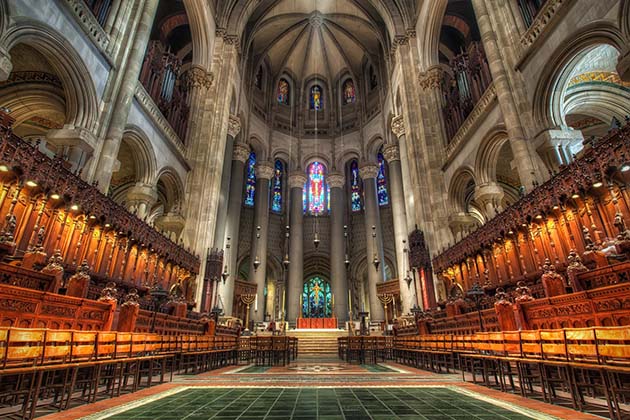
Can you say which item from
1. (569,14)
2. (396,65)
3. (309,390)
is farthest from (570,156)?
(396,65)

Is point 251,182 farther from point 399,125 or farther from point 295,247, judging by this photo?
point 399,125

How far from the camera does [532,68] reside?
29.7 feet

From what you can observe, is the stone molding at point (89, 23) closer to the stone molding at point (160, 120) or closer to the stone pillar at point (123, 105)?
the stone pillar at point (123, 105)

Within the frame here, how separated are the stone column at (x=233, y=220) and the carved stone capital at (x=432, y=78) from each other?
1195cm

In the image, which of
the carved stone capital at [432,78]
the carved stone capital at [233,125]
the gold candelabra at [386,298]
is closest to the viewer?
the carved stone capital at [432,78]

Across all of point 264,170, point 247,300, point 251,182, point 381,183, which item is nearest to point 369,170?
point 381,183

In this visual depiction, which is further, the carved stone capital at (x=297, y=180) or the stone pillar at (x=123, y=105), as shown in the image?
the carved stone capital at (x=297, y=180)

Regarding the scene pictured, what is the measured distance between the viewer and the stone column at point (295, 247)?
68.7ft

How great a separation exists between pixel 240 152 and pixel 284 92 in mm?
9606

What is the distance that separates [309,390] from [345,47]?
28604 mm

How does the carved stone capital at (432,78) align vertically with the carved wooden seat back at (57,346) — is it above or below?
above

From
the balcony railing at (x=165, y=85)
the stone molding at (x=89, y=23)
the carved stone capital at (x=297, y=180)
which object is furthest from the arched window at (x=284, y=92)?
the stone molding at (x=89, y=23)

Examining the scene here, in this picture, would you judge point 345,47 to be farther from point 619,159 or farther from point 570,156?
point 619,159

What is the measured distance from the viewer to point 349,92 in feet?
96.0
